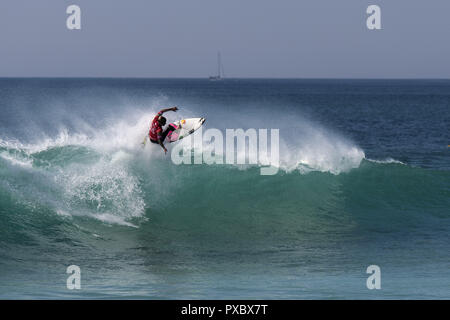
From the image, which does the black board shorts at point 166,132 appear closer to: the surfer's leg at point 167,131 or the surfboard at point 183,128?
the surfer's leg at point 167,131

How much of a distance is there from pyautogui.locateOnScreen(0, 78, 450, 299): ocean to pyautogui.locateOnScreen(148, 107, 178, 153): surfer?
4.04ft

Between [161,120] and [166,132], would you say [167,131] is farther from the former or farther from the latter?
[161,120]

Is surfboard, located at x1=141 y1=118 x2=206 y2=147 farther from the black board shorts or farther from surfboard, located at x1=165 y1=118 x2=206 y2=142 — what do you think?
the black board shorts

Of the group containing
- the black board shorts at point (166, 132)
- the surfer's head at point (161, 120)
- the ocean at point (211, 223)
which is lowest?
the ocean at point (211, 223)

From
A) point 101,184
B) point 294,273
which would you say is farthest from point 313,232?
point 101,184

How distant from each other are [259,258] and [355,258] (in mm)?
2072

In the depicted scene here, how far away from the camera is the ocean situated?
10.9 meters

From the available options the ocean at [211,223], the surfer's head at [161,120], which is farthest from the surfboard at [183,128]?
the surfer's head at [161,120]

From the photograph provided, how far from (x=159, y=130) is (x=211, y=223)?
9.29 feet

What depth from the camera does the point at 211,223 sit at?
1550 centimetres

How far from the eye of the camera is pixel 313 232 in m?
14.9

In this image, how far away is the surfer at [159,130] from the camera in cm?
1548

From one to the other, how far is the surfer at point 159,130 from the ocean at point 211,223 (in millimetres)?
1232

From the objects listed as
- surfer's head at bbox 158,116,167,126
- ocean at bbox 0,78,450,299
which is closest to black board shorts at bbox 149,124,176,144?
surfer's head at bbox 158,116,167,126
